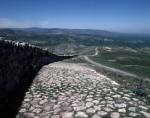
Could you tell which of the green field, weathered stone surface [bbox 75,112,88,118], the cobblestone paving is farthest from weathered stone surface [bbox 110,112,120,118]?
the green field

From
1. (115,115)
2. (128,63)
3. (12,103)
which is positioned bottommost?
(128,63)

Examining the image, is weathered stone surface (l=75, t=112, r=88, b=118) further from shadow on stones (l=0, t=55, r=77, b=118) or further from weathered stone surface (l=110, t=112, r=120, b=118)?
shadow on stones (l=0, t=55, r=77, b=118)

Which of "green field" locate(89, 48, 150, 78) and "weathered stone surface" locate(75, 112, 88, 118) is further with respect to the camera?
"green field" locate(89, 48, 150, 78)

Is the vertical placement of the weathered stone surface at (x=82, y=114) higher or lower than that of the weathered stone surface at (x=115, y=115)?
lower

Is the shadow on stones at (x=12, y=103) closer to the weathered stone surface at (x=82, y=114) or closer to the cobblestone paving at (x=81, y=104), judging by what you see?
the cobblestone paving at (x=81, y=104)

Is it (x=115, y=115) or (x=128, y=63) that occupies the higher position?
Answer: (x=115, y=115)

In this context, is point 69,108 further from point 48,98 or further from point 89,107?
point 48,98

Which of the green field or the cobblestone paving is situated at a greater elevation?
the cobblestone paving

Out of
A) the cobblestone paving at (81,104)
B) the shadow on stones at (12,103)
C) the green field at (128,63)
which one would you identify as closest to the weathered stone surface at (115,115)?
the cobblestone paving at (81,104)

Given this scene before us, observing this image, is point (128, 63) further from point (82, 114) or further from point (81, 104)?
point (82, 114)

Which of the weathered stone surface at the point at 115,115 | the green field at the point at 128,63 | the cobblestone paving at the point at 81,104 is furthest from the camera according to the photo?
the green field at the point at 128,63

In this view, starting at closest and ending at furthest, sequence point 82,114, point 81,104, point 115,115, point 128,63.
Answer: point 115,115 → point 82,114 → point 81,104 → point 128,63

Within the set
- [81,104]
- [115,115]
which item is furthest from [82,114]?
[115,115]
